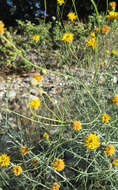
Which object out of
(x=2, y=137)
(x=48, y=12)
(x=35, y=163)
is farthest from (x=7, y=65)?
(x=35, y=163)

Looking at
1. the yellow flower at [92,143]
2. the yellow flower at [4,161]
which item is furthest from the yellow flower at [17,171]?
the yellow flower at [92,143]

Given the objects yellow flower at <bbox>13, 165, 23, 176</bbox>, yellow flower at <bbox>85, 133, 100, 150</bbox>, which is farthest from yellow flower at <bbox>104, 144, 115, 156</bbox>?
yellow flower at <bbox>13, 165, 23, 176</bbox>

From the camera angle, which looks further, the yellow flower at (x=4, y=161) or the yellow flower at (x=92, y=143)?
the yellow flower at (x=4, y=161)

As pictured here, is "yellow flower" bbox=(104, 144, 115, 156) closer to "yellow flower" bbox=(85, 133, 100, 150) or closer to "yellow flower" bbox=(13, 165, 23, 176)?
"yellow flower" bbox=(85, 133, 100, 150)

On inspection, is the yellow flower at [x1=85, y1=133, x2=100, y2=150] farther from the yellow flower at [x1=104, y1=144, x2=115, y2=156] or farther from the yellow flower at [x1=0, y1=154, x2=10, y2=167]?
the yellow flower at [x1=0, y1=154, x2=10, y2=167]

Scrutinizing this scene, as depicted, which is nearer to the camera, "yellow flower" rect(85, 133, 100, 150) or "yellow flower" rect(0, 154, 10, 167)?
"yellow flower" rect(85, 133, 100, 150)

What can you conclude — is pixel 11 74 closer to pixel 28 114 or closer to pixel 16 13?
pixel 28 114

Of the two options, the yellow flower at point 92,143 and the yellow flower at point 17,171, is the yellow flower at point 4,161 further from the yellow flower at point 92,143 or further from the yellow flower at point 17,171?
the yellow flower at point 92,143

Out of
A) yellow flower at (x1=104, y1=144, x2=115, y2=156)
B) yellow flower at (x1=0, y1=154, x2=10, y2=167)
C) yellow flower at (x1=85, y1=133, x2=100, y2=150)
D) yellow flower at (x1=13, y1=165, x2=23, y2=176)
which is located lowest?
yellow flower at (x1=13, y1=165, x2=23, y2=176)

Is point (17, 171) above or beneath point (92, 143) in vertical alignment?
beneath

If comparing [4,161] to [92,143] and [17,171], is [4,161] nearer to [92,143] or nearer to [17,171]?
[17,171]

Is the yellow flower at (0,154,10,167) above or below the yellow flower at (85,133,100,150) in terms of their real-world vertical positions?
below

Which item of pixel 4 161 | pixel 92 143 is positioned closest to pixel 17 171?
pixel 4 161

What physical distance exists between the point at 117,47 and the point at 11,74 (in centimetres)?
121
